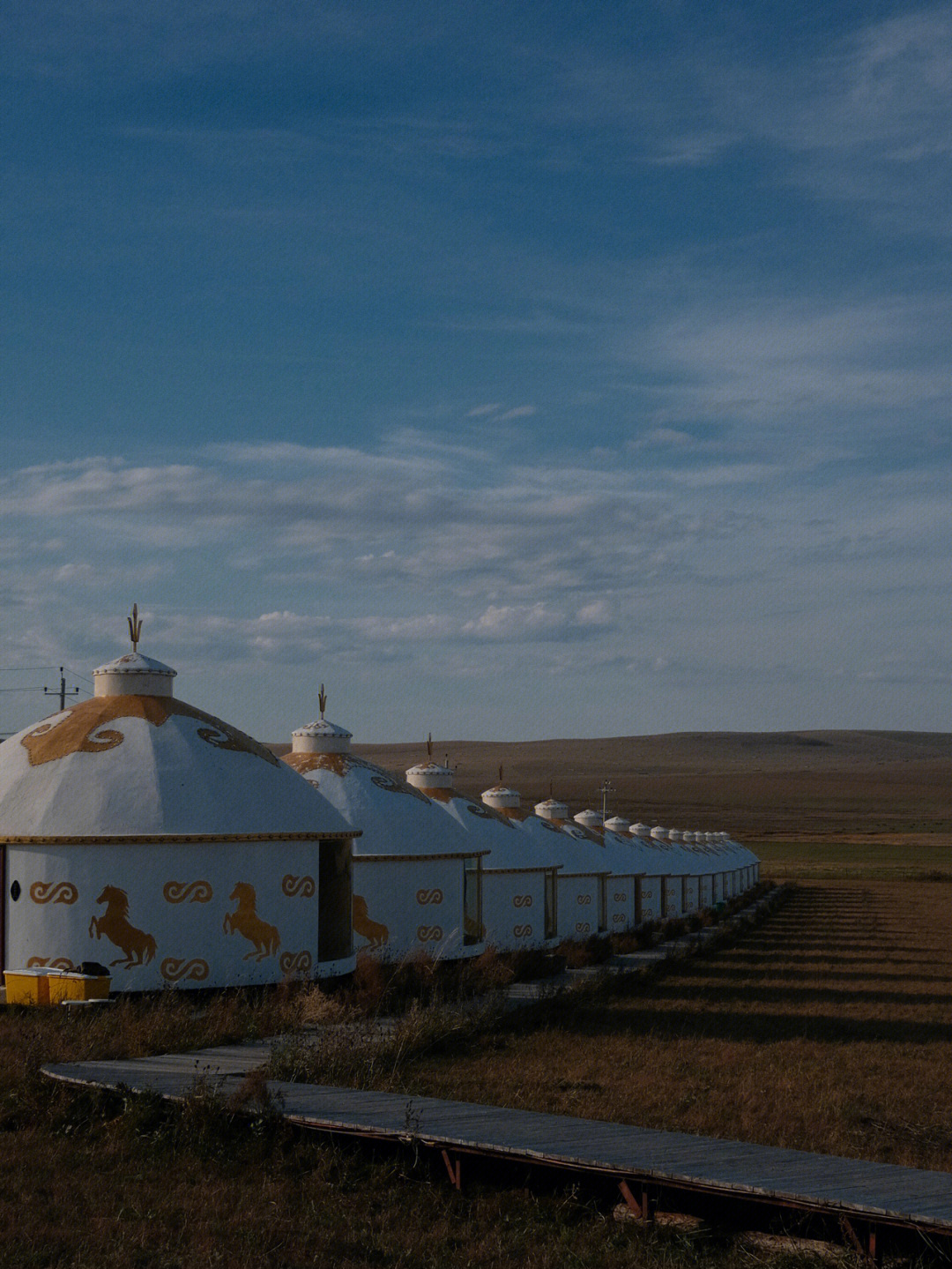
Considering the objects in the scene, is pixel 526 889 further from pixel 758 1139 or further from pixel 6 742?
pixel 758 1139

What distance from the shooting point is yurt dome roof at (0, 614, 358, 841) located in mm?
17250

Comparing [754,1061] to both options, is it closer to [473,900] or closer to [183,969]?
[183,969]

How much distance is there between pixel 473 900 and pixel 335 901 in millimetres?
7121

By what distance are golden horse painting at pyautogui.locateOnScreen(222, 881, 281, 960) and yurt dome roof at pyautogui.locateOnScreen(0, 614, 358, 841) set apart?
790mm

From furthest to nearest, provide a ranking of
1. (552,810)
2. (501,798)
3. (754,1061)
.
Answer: (552,810), (501,798), (754,1061)

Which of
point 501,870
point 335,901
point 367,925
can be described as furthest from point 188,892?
point 501,870

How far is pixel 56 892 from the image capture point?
17031 mm

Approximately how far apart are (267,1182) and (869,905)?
43.5m

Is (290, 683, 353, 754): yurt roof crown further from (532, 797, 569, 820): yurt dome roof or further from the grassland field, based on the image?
(532, 797, 569, 820): yurt dome roof

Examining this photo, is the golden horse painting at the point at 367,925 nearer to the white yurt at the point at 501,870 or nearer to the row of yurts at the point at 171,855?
the row of yurts at the point at 171,855

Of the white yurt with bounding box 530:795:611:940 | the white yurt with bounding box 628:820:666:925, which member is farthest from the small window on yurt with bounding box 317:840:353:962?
the white yurt with bounding box 628:820:666:925

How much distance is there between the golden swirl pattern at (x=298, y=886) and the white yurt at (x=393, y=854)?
401 cm

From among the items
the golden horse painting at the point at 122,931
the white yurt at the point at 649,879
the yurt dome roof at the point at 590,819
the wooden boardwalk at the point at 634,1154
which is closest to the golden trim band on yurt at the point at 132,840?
the golden horse painting at the point at 122,931

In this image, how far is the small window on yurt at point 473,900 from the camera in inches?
1030
